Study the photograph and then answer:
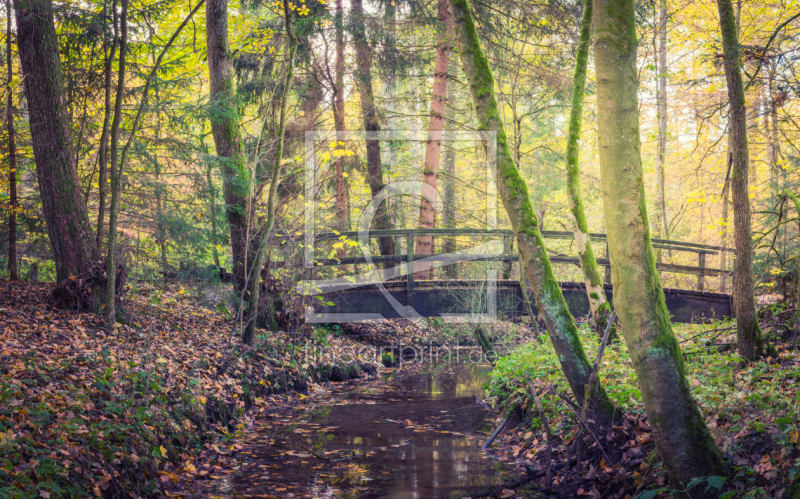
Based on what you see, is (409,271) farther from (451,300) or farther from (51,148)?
(51,148)

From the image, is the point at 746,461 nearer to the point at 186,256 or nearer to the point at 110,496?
the point at 110,496

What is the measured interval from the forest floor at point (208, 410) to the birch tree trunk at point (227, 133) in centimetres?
178

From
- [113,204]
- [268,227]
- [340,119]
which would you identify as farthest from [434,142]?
[113,204]

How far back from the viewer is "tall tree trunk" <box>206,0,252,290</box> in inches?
365

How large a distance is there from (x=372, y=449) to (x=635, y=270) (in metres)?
3.55

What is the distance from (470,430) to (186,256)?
578 centimetres

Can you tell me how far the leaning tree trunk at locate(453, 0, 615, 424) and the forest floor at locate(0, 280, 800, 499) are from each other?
A: 39 centimetres

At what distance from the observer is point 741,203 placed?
5.69m

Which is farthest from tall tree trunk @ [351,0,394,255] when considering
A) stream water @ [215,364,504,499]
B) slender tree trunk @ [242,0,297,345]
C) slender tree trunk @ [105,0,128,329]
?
slender tree trunk @ [105,0,128,329]

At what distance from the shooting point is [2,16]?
372 inches

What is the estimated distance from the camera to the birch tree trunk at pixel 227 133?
9.27 meters

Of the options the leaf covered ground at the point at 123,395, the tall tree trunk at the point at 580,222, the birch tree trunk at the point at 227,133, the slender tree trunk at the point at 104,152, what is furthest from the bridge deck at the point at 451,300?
the slender tree trunk at the point at 104,152

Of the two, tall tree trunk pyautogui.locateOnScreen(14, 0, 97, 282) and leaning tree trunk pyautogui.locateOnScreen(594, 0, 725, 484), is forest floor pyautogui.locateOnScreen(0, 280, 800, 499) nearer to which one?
leaning tree trunk pyautogui.locateOnScreen(594, 0, 725, 484)

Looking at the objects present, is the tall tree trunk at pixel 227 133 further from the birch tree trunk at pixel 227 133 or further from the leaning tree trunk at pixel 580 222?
the leaning tree trunk at pixel 580 222
